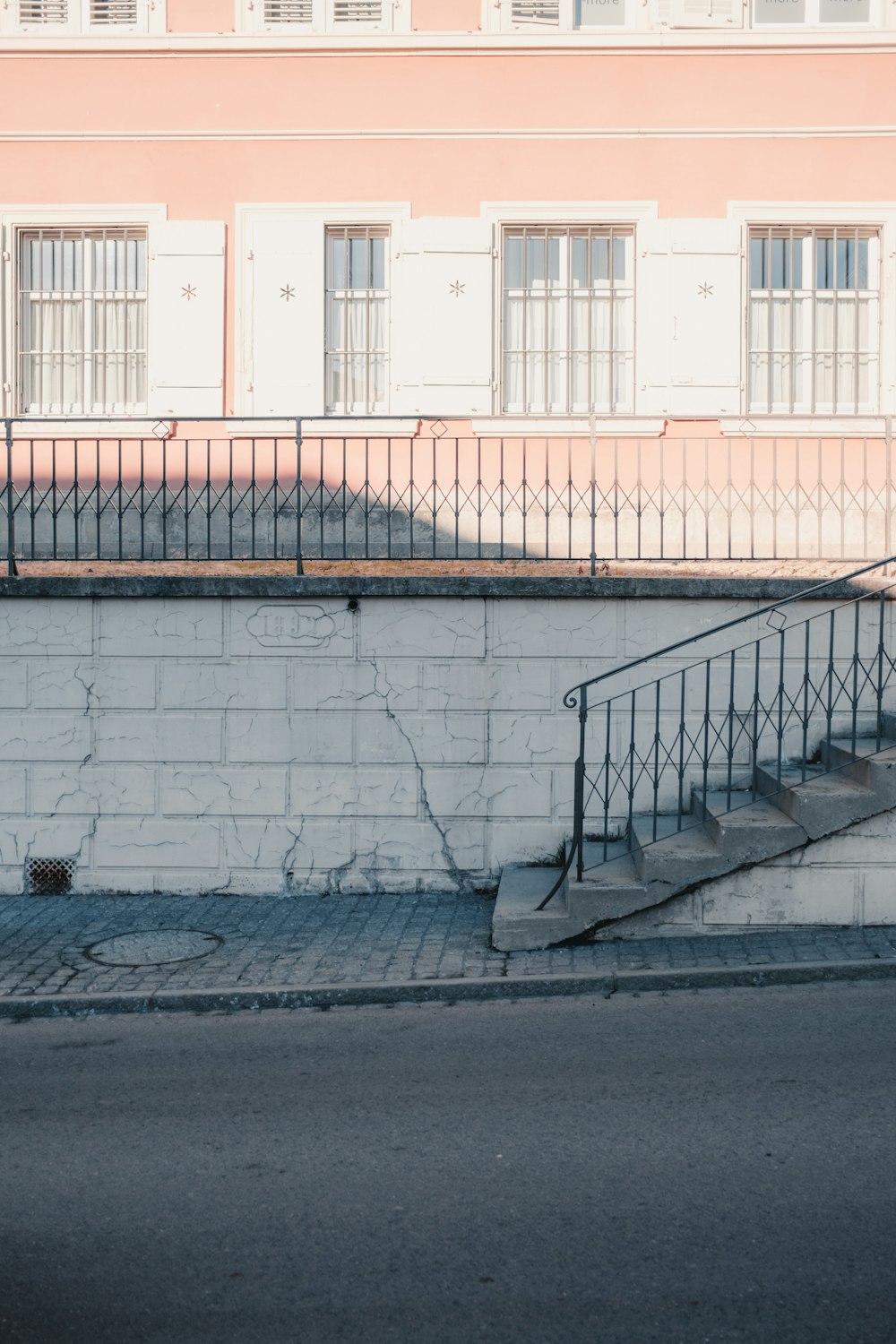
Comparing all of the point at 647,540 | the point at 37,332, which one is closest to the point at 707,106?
the point at 647,540

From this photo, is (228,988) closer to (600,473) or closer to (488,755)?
(488,755)

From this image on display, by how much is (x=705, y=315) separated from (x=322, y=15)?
4.81 m

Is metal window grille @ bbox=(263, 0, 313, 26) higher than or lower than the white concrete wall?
higher

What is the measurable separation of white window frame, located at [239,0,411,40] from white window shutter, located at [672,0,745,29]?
264 cm

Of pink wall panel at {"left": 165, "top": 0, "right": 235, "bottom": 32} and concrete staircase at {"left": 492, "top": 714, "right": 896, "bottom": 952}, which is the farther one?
pink wall panel at {"left": 165, "top": 0, "right": 235, "bottom": 32}

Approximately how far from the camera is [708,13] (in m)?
12.9

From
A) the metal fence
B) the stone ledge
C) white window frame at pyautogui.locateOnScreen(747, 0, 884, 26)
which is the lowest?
the stone ledge

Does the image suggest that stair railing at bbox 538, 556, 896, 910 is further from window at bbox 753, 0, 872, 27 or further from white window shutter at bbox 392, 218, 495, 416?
window at bbox 753, 0, 872, 27

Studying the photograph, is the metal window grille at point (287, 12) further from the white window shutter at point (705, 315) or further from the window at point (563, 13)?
the white window shutter at point (705, 315)

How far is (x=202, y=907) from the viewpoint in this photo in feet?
29.3

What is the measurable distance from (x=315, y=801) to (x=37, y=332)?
22.5 ft

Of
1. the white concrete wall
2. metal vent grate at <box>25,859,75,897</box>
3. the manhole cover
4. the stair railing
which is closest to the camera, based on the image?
the manhole cover

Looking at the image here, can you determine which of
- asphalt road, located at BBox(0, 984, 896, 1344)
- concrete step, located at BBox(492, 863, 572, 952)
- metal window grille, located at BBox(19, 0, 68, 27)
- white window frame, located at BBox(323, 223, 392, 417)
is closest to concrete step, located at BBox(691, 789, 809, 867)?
concrete step, located at BBox(492, 863, 572, 952)

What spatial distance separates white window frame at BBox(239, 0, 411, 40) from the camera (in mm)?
13000
